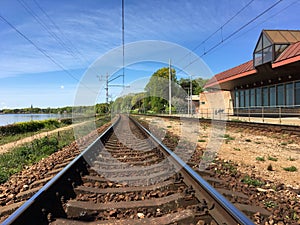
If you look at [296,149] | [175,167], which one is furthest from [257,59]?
[175,167]

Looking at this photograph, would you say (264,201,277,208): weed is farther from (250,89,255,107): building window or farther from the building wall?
the building wall

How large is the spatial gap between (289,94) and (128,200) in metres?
23.0

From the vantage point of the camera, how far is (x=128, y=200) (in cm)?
329

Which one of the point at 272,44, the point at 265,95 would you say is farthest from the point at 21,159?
the point at 265,95

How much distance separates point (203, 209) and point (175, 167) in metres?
1.98

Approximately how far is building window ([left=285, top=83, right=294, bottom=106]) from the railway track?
68.5 feet

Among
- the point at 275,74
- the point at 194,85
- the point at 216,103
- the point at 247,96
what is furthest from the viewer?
the point at 194,85

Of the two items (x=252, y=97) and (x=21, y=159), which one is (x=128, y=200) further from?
(x=252, y=97)

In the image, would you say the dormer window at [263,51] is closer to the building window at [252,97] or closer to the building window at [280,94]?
the building window at [280,94]

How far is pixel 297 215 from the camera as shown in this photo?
2881 millimetres

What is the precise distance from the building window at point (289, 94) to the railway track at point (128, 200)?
2088cm

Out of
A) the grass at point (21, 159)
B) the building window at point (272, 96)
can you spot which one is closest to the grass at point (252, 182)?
the grass at point (21, 159)

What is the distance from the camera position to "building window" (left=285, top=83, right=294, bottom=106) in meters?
22.3

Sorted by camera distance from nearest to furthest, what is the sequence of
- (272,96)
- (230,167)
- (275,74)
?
(230,167) < (275,74) < (272,96)
